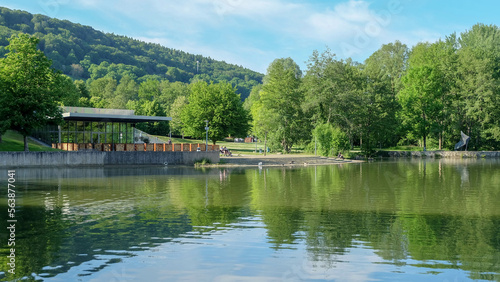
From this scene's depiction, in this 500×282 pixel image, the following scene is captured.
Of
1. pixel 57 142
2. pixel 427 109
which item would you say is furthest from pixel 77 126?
pixel 427 109

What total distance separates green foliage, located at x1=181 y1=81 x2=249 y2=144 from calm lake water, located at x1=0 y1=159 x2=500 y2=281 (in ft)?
152

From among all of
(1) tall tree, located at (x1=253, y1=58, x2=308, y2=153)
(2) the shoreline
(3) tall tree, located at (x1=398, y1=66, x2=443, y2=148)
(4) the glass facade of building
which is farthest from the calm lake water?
(3) tall tree, located at (x1=398, y1=66, x2=443, y2=148)

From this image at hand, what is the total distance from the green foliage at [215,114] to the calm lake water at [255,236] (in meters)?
46.3

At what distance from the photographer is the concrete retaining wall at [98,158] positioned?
45750 mm

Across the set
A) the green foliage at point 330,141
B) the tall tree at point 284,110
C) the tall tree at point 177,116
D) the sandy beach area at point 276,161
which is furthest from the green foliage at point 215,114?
the tall tree at point 177,116

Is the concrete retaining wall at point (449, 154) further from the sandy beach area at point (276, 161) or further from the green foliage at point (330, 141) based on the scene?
the sandy beach area at point (276, 161)

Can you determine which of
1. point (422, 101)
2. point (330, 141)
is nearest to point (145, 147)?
point (330, 141)

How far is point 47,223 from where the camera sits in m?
16.5

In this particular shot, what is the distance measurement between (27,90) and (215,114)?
2987 centimetres

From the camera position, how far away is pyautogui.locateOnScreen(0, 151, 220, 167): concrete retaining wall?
4575 centimetres

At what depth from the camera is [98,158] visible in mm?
49688

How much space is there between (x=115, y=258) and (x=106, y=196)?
1322 centimetres

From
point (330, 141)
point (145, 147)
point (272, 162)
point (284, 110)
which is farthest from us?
point (284, 110)

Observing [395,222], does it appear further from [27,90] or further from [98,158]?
[27,90]
